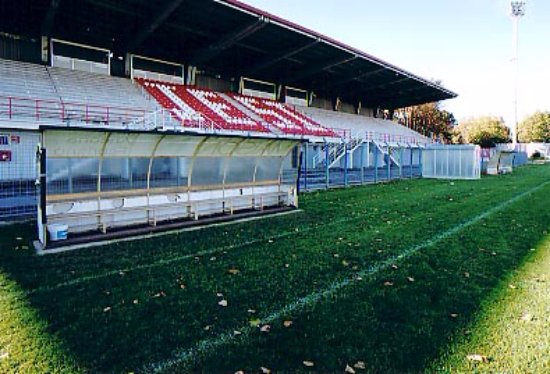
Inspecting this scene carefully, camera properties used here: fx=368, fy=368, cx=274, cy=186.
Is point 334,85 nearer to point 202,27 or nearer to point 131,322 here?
point 202,27

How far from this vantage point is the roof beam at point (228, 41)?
1942 centimetres

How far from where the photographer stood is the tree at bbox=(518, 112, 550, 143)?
7112cm

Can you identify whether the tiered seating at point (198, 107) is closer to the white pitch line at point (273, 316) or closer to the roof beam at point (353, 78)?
the roof beam at point (353, 78)

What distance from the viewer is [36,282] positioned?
530cm

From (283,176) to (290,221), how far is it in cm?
266

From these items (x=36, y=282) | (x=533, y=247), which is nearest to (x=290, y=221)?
(x=533, y=247)

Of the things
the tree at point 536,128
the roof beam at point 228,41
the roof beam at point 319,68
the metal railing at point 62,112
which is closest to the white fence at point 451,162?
the roof beam at point 319,68

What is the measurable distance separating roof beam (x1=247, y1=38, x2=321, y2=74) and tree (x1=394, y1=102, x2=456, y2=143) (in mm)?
39418

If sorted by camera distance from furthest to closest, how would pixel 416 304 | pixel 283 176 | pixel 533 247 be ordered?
pixel 283 176
pixel 533 247
pixel 416 304

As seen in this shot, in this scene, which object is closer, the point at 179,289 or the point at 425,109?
the point at 179,289

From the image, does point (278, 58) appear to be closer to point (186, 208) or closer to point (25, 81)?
point (25, 81)

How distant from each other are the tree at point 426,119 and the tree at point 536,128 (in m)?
23.0

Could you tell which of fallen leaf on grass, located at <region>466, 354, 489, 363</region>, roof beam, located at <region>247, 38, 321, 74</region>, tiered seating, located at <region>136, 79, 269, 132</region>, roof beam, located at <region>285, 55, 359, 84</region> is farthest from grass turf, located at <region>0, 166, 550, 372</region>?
roof beam, located at <region>285, 55, 359, 84</region>

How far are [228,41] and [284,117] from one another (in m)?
7.94
